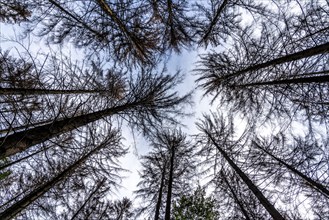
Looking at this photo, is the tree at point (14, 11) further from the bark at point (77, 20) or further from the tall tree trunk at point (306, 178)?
the tall tree trunk at point (306, 178)

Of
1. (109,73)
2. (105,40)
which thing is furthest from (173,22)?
(109,73)

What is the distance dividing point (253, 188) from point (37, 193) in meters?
6.20

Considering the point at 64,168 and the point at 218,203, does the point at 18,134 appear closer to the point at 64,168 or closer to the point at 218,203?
the point at 64,168

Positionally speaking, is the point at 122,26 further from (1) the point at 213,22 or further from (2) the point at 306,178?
(2) the point at 306,178

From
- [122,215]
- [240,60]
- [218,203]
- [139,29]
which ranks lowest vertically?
[218,203]

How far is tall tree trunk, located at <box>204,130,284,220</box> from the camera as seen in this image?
532 centimetres

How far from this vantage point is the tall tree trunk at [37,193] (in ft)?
17.9

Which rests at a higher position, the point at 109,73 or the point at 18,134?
the point at 109,73

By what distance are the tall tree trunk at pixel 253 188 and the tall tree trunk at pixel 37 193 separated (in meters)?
5.08

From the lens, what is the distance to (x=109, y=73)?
26.2 feet

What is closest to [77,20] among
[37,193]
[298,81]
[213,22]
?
[213,22]

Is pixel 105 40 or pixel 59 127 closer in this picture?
pixel 59 127

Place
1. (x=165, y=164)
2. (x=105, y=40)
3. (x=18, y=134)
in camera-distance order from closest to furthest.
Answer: (x=18, y=134) → (x=105, y=40) → (x=165, y=164)

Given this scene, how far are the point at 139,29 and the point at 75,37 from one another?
2135mm
